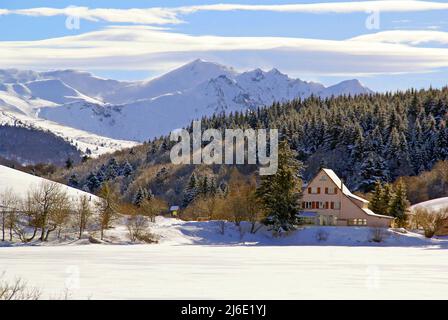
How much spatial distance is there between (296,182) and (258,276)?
54774mm

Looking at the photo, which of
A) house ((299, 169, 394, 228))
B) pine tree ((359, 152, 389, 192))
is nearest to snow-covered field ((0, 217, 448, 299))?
house ((299, 169, 394, 228))

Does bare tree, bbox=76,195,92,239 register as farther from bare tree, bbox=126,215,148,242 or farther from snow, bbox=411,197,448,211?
snow, bbox=411,197,448,211

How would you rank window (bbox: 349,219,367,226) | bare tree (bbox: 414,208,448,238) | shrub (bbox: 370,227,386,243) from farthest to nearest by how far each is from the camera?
window (bbox: 349,219,367,226), bare tree (bbox: 414,208,448,238), shrub (bbox: 370,227,386,243)

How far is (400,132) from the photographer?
18900 cm

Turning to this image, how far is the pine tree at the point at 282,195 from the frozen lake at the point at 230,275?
103ft

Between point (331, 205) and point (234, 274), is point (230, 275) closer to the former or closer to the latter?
point (234, 274)

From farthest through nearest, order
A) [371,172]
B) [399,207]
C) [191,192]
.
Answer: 1. [191,192]
2. [371,172]
3. [399,207]

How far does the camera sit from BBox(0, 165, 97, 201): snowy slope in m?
109

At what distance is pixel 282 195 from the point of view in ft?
329

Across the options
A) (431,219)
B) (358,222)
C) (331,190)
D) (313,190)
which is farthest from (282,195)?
(431,219)

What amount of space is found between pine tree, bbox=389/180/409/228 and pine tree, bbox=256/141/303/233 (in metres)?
14.4

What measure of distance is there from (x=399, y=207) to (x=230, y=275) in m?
64.9

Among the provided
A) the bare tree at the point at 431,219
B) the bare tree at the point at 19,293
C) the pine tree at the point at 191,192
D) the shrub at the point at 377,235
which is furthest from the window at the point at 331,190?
the bare tree at the point at 19,293

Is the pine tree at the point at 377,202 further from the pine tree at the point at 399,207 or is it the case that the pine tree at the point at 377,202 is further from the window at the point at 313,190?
the window at the point at 313,190
